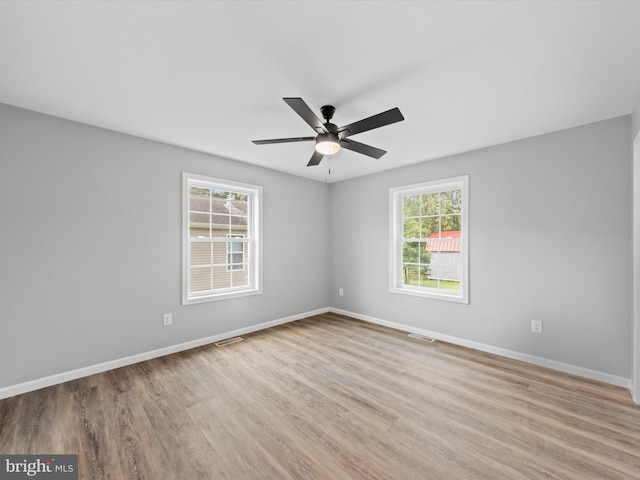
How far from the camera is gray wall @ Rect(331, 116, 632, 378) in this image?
8.56 ft

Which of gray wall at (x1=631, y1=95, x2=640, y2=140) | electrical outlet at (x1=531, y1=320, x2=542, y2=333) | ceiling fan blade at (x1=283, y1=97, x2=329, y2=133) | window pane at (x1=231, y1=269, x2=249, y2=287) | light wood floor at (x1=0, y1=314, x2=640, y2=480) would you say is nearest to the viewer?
light wood floor at (x1=0, y1=314, x2=640, y2=480)

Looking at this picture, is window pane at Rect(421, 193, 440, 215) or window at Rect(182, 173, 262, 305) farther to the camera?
window pane at Rect(421, 193, 440, 215)

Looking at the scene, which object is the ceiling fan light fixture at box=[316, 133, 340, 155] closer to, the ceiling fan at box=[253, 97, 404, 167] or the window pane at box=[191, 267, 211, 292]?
the ceiling fan at box=[253, 97, 404, 167]

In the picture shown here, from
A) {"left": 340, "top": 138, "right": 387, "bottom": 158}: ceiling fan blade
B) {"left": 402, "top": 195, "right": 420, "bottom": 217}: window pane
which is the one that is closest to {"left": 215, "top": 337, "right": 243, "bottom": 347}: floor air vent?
{"left": 340, "top": 138, "right": 387, "bottom": 158}: ceiling fan blade

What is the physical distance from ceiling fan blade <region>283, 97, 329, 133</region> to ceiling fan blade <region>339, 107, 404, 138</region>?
195mm

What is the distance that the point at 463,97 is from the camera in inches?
89.5

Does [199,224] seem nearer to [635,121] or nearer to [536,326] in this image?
[536,326]

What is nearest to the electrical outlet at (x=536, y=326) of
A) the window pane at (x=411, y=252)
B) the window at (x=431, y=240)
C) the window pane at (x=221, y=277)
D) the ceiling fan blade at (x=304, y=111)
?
the window at (x=431, y=240)

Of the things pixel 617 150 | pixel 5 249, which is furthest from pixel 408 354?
pixel 5 249

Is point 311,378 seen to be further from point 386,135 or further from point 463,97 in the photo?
point 463,97

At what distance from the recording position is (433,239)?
402 cm

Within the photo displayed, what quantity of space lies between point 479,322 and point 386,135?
2.59 m

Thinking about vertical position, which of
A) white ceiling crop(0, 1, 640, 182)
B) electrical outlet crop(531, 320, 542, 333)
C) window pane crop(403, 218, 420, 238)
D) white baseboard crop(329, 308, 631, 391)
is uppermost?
white ceiling crop(0, 1, 640, 182)

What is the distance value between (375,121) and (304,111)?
1.76ft
